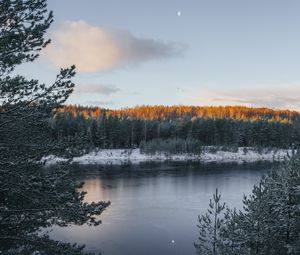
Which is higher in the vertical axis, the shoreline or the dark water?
the shoreline

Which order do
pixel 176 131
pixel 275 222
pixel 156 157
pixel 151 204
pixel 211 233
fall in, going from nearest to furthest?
pixel 275 222
pixel 211 233
pixel 151 204
pixel 156 157
pixel 176 131

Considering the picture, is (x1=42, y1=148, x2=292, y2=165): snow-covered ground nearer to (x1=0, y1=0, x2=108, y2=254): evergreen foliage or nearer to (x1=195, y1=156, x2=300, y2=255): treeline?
(x1=195, y1=156, x2=300, y2=255): treeline

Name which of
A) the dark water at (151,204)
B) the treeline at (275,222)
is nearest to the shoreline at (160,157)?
the dark water at (151,204)

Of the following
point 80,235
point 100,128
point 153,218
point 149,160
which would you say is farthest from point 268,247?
point 100,128

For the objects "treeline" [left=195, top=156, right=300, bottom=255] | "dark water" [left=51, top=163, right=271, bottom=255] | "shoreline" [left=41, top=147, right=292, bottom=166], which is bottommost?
"dark water" [left=51, top=163, right=271, bottom=255]

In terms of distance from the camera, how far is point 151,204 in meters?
48.5

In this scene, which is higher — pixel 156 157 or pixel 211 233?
pixel 211 233

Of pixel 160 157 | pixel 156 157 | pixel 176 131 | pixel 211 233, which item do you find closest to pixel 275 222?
pixel 211 233

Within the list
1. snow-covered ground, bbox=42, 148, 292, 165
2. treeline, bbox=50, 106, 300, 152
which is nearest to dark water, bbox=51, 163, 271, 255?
snow-covered ground, bbox=42, 148, 292, 165

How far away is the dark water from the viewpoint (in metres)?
32.2

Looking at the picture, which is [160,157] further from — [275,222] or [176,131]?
[275,222]

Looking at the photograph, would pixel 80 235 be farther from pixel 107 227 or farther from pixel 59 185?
pixel 59 185

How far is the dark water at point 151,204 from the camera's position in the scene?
105ft

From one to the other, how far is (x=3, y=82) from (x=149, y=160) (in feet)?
309
